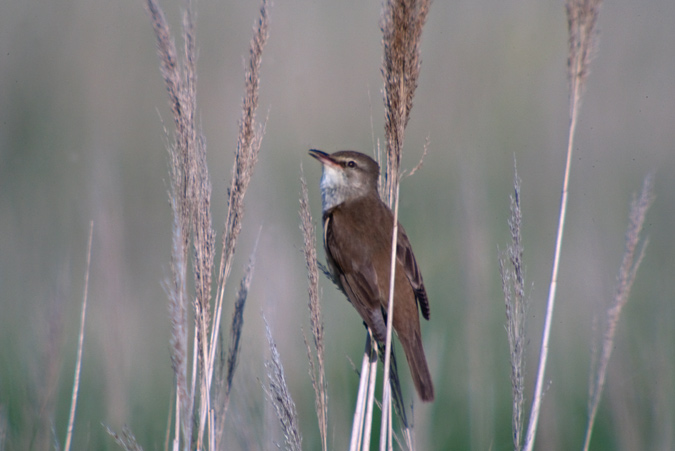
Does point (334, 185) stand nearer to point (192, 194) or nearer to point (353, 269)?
point (353, 269)

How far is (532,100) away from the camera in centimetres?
709

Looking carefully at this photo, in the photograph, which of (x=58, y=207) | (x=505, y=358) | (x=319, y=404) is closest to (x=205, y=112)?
(x=58, y=207)

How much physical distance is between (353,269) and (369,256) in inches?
3.8

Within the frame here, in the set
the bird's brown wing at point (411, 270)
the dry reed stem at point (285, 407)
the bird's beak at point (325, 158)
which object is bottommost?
the dry reed stem at point (285, 407)

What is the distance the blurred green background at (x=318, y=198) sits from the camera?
371cm

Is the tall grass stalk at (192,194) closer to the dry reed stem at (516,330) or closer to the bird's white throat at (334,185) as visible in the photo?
the dry reed stem at (516,330)

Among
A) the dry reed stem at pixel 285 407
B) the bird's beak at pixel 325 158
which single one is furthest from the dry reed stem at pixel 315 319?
the bird's beak at pixel 325 158

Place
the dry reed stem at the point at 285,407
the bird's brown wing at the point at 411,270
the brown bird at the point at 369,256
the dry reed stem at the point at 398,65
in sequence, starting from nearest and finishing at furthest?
the dry reed stem at the point at 398,65
the dry reed stem at the point at 285,407
the brown bird at the point at 369,256
the bird's brown wing at the point at 411,270

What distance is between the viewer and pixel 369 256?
124 inches

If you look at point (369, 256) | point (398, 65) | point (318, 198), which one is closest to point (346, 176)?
point (369, 256)

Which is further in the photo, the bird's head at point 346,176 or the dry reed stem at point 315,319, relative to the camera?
the bird's head at point 346,176

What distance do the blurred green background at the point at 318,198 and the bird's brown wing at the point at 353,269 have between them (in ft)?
1.27

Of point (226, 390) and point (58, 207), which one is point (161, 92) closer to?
point (58, 207)

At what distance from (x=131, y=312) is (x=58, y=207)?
1738 mm
